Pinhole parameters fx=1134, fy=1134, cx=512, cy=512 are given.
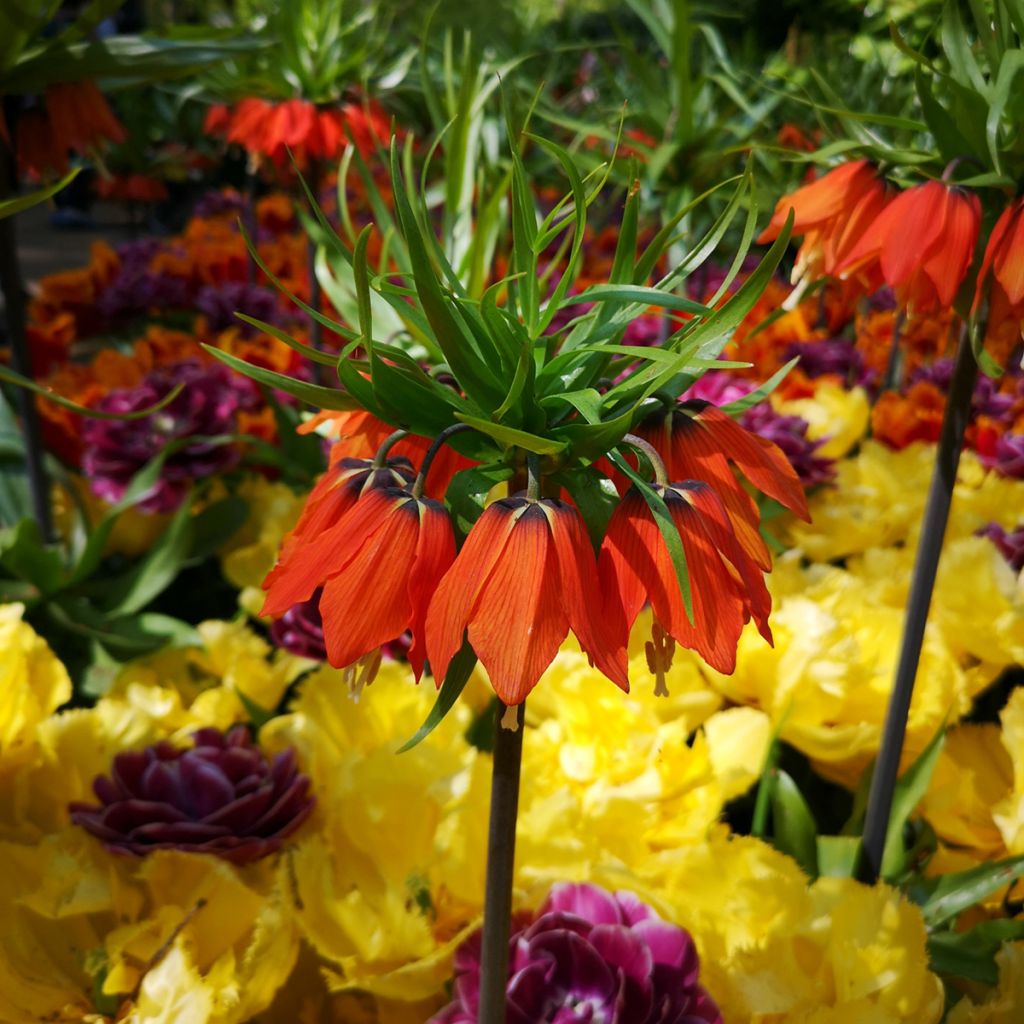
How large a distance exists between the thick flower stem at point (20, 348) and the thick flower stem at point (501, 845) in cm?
86

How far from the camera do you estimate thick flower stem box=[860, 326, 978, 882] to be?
29.0 inches

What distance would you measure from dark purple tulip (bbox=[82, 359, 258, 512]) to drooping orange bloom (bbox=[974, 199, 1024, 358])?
2.78 feet

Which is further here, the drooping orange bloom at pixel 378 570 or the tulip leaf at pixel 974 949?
the tulip leaf at pixel 974 949

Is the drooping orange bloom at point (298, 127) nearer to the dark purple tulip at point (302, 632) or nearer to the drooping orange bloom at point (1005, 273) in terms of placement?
the dark purple tulip at point (302, 632)

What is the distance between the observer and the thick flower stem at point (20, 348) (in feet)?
3.67

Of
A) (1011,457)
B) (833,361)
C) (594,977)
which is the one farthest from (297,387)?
(833,361)

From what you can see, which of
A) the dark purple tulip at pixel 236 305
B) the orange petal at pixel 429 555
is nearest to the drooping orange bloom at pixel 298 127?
the dark purple tulip at pixel 236 305

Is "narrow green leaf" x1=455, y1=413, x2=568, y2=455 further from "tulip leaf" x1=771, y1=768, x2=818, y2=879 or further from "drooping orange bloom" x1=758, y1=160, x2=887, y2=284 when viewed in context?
"tulip leaf" x1=771, y1=768, x2=818, y2=879

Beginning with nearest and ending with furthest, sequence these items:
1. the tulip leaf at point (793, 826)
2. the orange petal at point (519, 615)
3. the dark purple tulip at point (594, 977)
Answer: the orange petal at point (519, 615) < the dark purple tulip at point (594, 977) < the tulip leaf at point (793, 826)

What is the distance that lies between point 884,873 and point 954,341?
0.40 m

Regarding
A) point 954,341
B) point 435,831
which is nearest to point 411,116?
point 954,341

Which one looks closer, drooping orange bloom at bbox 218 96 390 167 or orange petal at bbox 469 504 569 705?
orange petal at bbox 469 504 569 705

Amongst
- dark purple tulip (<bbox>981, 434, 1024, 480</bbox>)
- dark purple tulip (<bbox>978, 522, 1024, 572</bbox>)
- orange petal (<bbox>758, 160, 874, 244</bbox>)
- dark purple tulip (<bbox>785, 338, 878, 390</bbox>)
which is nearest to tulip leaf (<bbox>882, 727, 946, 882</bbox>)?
dark purple tulip (<bbox>978, 522, 1024, 572</bbox>)

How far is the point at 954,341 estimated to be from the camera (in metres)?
0.84
